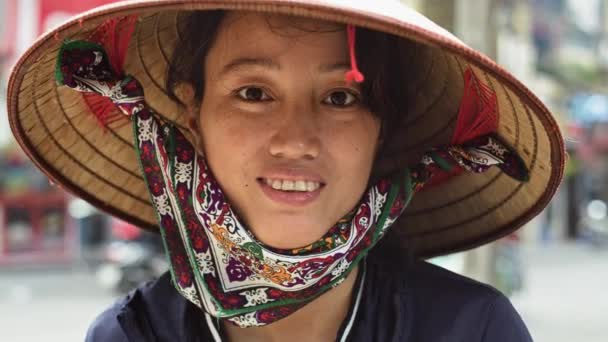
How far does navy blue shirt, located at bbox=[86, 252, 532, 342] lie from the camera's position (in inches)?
61.1

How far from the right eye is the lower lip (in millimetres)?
169

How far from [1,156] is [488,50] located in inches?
419

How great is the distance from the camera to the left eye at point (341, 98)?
59.2 inches

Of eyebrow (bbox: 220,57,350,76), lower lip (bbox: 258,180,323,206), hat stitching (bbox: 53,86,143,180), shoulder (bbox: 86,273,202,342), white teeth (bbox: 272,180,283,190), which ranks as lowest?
shoulder (bbox: 86,273,202,342)

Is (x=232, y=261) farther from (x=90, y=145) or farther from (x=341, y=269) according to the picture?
(x=90, y=145)

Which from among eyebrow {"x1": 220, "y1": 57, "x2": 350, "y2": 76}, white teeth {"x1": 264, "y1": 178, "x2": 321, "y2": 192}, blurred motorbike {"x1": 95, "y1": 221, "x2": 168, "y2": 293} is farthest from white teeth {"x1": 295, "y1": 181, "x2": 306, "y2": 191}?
blurred motorbike {"x1": 95, "y1": 221, "x2": 168, "y2": 293}

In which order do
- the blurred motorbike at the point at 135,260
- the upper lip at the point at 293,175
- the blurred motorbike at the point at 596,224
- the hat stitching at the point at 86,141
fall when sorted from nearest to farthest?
1. the upper lip at the point at 293,175
2. the hat stitching at the point at 86,141
3. the blurred motorbike at the point at 135,260
4. the blurred motorbike at the point at 596,224

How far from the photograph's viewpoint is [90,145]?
1907 mm

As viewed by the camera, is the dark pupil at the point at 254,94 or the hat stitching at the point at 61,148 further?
the hat stitching at the point at 61,148

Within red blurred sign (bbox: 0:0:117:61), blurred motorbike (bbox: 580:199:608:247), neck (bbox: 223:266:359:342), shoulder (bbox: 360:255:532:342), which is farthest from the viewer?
blurred motorbike (bbox: 580:199:608:247)

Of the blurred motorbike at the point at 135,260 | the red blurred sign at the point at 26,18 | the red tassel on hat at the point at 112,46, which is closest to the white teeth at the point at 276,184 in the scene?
the red tassel on hat at the point at 112,46

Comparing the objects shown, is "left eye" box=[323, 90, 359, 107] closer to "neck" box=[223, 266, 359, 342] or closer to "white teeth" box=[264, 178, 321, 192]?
"white teeth" box=[264, 178, 321, 192]

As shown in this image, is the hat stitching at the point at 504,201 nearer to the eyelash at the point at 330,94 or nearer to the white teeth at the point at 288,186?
the eyelash at the point at 330,94

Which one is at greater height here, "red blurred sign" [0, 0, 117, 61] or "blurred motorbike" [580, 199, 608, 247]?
"red blurred sign" [0, 0, 117, 61]
